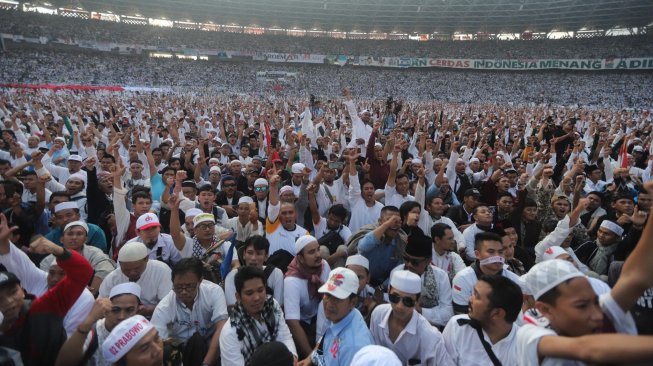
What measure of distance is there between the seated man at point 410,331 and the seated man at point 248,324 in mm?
760

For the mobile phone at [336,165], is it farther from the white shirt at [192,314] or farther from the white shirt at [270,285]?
the white shirt at [192,314]

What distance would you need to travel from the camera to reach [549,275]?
1.68 m

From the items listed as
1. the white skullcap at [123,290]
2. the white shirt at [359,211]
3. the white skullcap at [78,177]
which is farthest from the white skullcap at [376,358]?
the white skullcap at [78,177]

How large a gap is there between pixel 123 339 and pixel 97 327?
0.76 meters

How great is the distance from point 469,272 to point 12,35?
5009 centimetres

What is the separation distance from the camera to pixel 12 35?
37.2 metres

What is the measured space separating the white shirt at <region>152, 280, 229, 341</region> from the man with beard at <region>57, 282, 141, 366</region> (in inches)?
12.0

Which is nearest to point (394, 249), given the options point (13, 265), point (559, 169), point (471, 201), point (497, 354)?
point (497, 354)

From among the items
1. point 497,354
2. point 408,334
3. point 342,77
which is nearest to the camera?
point 497,354

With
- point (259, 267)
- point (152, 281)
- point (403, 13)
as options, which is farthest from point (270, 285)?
point (403, 13)

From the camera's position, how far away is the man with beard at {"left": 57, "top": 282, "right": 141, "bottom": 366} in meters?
2.22

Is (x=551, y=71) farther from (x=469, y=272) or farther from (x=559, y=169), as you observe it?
(x=469, y=272)

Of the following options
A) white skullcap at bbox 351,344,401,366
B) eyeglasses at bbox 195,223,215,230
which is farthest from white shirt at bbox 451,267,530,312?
eyeglasses at bbox 195,223,215,230

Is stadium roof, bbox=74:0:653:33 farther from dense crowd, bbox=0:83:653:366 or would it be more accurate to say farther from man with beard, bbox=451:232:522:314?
man with beard, bbox=451:232:522:314
